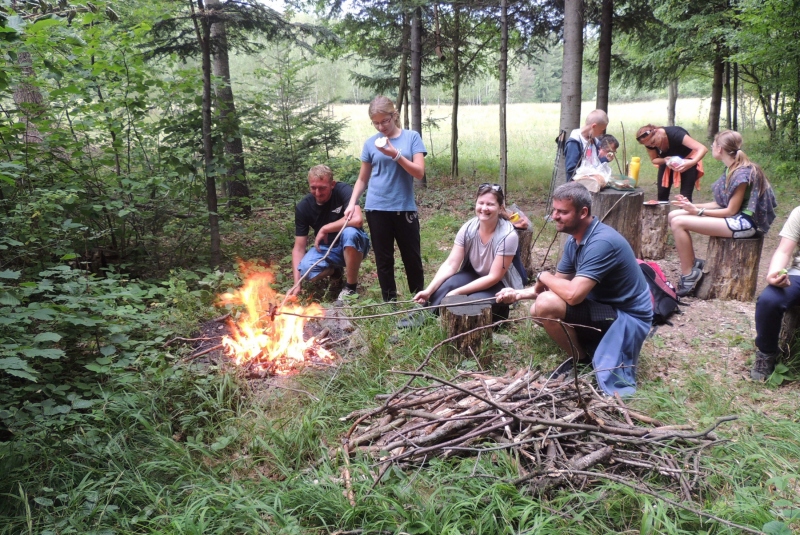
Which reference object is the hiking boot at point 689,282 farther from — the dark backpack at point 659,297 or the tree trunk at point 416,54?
the tree trunk at point 416,54

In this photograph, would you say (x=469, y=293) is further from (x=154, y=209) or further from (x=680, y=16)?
(x=680, y=16)

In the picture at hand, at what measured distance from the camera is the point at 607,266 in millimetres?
3367

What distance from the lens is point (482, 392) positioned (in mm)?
3045

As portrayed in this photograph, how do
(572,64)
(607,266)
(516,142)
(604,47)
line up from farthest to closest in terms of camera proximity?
(516,142), (604,47), (572,64), (607,266)

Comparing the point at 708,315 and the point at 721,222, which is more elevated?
the point at 721,222

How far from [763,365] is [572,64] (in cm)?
499

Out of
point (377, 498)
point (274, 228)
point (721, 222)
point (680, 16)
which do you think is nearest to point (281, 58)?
point (274, 228)

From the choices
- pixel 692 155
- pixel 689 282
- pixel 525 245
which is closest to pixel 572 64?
pixel 692 155

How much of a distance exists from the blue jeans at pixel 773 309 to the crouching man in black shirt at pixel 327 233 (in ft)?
11.2

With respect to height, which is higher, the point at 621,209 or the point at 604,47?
the point at 604,47

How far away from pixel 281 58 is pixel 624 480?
7.27 m

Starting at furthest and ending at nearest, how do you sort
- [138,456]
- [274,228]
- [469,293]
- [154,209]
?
[274,228]
[154,209]
[469,293]
[138,456]

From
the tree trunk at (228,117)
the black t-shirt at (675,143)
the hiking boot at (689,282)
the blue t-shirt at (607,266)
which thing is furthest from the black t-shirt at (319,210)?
the black t-shirt at (675,143)

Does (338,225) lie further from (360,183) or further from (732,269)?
(732,269)
